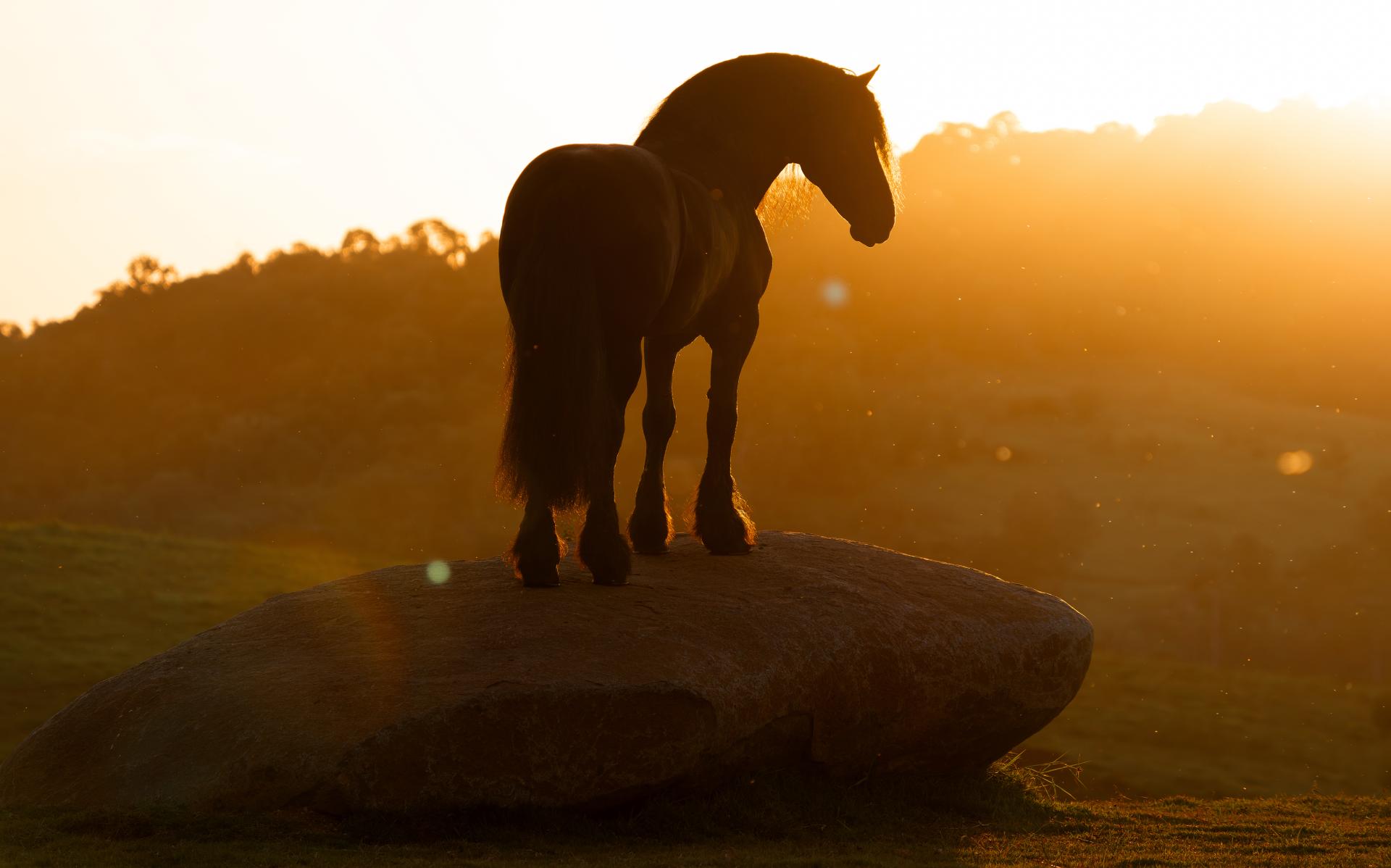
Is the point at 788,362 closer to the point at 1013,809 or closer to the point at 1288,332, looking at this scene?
the point at 1288,332

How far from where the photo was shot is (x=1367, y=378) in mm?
68062

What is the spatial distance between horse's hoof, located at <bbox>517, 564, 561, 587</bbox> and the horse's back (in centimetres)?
150

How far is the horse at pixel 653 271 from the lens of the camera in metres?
6.49

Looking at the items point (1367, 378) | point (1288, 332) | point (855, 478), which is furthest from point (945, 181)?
point (855, 478)

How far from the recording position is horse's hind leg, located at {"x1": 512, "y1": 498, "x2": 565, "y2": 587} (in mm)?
7133

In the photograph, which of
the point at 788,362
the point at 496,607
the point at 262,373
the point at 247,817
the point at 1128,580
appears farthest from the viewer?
the point at 262,373

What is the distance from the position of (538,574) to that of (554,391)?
1.37 m

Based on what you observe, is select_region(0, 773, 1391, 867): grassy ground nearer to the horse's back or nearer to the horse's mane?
the horse's back

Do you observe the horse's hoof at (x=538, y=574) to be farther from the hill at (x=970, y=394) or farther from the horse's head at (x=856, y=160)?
the hill at (x=970, y=394)

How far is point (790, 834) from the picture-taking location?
6.77 m

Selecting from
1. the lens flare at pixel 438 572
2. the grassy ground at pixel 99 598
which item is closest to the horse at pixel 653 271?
the lens flare at pixel 438 572

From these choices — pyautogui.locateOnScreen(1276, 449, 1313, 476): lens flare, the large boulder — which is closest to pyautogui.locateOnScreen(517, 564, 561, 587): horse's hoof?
the large boulder

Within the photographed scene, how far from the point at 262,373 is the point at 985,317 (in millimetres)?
43173

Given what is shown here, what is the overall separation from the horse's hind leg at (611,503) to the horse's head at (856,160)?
7.66 feet
